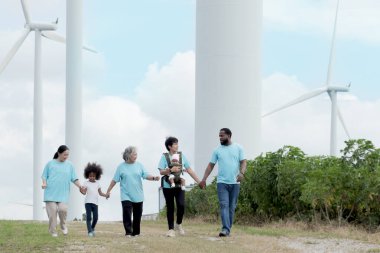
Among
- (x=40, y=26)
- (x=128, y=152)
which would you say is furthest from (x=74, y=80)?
(x=128, y=152)

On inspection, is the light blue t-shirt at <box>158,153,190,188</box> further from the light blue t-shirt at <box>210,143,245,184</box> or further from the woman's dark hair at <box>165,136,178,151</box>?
the light blue t-shirt at <box>210,143,245,184</box>

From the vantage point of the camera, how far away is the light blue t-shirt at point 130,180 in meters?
15.6

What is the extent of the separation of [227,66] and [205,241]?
17955mm

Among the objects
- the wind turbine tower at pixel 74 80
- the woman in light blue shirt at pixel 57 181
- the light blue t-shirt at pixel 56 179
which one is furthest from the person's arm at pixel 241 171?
the wind turbine tower at pixel 74 80

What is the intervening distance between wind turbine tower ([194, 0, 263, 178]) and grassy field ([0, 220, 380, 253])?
14.2 meters

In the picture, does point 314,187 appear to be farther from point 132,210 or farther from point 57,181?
point 57,181

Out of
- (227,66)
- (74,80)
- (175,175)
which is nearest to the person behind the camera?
(175,175)

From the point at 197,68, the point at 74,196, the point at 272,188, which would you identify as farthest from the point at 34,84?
the point at 272,188

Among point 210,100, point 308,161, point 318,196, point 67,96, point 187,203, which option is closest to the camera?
point 318,196

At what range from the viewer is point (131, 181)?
51.1ft

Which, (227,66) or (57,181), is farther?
(227,66)

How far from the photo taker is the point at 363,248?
15.3 meters

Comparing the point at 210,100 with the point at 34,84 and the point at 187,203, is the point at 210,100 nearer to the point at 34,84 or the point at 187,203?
the point at 187,203

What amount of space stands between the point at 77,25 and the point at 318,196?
25.8 meters
